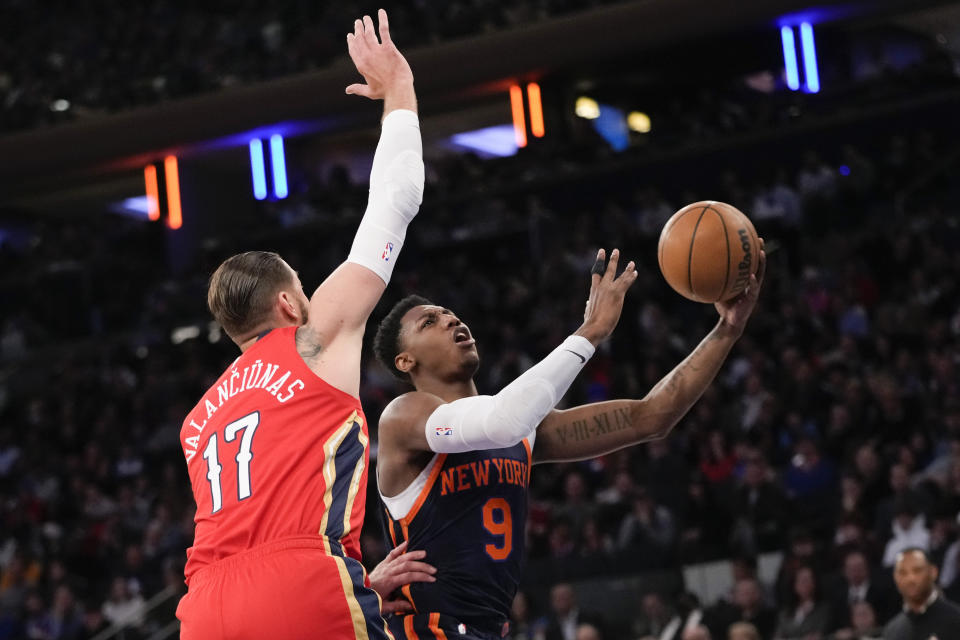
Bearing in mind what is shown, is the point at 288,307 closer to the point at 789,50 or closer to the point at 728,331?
the point at 728,331

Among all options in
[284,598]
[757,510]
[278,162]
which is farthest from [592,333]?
[278,162]

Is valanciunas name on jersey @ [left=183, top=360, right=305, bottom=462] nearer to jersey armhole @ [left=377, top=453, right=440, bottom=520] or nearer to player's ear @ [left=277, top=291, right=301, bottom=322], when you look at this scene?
player's ear @ [left=277, top=291, right=301, bottom=322]

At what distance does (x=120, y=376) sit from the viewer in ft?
60.8

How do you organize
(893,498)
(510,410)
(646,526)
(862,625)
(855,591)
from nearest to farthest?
(510,410) < (862,625) < (855,591) < (893,498) < (646,526)

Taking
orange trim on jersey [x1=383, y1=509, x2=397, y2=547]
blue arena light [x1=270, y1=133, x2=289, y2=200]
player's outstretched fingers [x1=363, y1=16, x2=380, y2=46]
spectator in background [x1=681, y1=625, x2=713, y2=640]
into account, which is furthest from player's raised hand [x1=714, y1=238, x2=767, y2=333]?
blue arena light [x1=270, y1=133, x2=289, y2=200]

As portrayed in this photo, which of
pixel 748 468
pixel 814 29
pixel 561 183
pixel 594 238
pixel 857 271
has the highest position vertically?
pixel 814 29

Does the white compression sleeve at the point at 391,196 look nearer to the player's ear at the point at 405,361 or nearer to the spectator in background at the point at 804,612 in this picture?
the player's ear at the point at 405,361

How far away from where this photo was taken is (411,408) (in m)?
4.38

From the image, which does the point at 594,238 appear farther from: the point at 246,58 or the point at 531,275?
the point at 246,58

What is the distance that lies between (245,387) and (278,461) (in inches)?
10.2

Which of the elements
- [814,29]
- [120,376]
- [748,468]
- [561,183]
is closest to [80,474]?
[120,376]

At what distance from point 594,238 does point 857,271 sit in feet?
13.4

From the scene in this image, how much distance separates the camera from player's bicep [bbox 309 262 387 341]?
11.2 feet

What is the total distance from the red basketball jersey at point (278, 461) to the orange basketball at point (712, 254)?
1.68 metres
